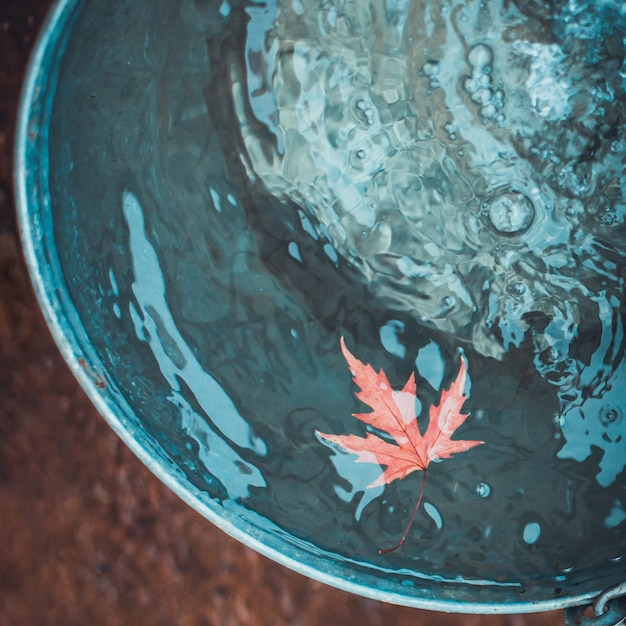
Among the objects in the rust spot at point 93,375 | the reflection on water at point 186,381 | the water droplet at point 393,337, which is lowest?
the water droplet at point 393,337

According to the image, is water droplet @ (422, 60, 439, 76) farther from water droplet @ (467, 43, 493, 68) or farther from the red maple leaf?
the red maple leaf

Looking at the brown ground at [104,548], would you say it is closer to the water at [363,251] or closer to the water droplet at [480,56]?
the water at [363,251]

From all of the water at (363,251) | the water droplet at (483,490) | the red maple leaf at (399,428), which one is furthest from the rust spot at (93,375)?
the water droplet at (483,490)

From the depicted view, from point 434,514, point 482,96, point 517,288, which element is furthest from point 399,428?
point 482,96

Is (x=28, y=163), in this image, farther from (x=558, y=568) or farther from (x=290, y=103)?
(x=558, y=568)

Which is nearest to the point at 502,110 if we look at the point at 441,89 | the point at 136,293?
the point at 441,89

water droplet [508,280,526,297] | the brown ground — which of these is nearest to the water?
water droplet [508,280,526,297]

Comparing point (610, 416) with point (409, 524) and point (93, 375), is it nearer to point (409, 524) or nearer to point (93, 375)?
point (409, 524)
